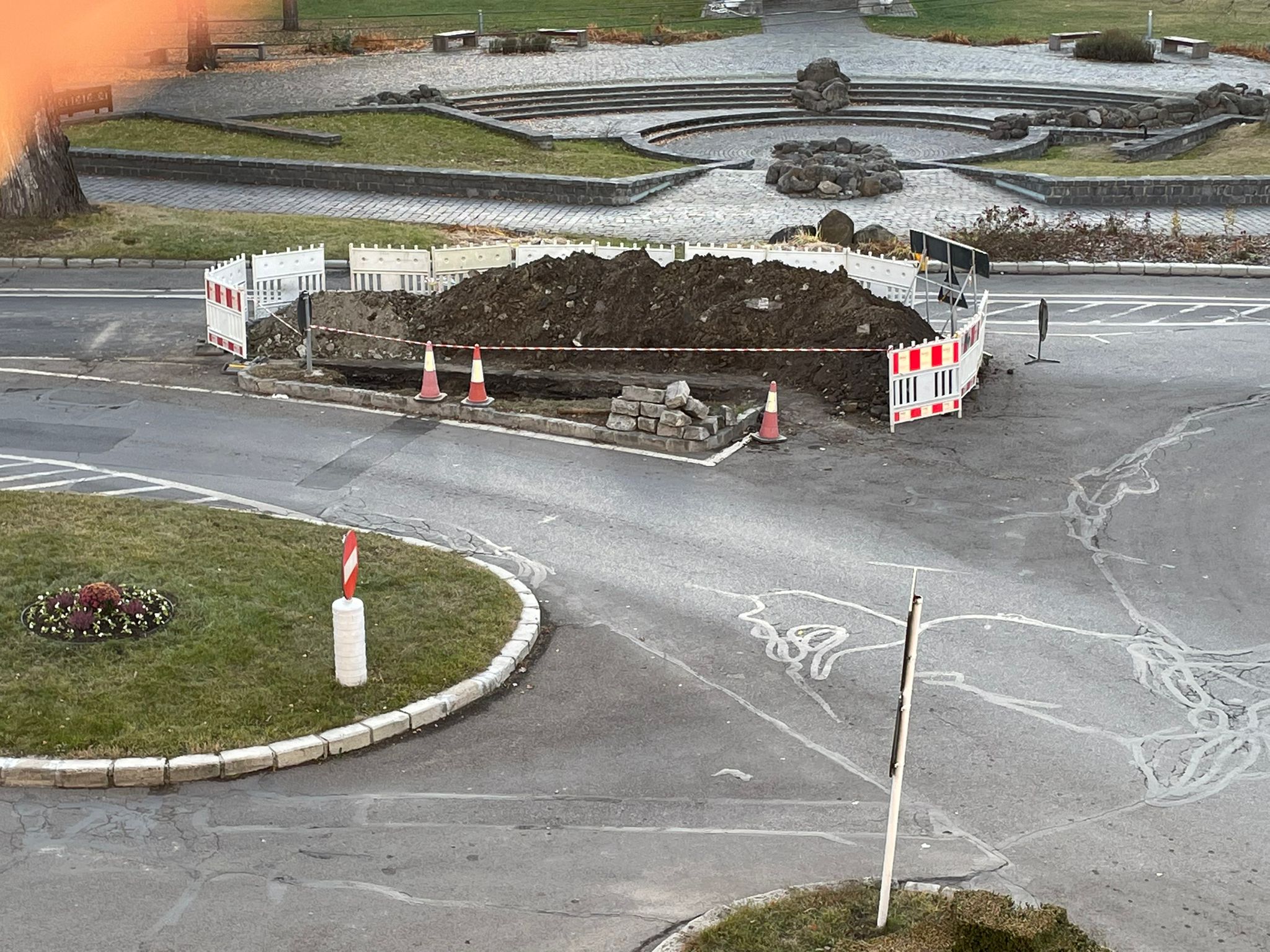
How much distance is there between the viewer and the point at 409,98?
130 ft

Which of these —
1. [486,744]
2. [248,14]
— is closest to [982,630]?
[486,744]

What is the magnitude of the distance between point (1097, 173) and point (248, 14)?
127 ft

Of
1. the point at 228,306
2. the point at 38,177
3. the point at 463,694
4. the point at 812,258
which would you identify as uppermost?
the point at 38,177

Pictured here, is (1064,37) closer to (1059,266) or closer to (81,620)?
(1059,266)

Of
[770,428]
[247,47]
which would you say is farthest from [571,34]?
[770,428]

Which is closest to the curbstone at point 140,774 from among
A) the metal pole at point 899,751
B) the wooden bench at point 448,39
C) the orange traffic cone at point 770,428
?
the metal pole at point 899,751

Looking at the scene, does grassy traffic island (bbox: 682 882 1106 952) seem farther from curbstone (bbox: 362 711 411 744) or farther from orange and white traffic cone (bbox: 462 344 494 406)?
orange and white traffic cone (bbox: 462 344 494 406)

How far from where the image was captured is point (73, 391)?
19172 mm

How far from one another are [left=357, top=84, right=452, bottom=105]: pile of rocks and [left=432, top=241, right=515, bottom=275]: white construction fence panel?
708 inches

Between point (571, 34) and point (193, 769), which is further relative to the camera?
point (571, 34)

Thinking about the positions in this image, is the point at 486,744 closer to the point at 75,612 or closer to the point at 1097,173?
the point at 75,612

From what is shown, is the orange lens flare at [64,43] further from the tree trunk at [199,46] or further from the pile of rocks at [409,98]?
the pile of rocks at [409,98]

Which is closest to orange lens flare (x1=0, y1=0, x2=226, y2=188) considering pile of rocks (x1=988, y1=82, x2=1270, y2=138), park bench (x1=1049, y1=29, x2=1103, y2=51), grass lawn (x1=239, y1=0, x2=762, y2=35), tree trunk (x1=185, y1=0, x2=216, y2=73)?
tree trunk (x1=185, y1=0, x2=216, y2=73)

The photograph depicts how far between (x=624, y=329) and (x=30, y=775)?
36.0ft
